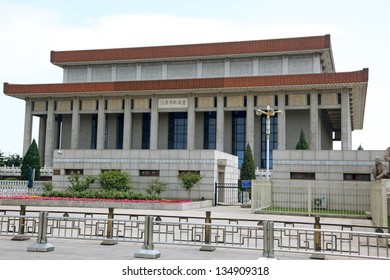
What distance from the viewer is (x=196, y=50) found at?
1884 inches

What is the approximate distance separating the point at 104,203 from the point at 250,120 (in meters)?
21.8

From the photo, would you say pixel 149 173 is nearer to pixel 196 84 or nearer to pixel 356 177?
pixel 356 177

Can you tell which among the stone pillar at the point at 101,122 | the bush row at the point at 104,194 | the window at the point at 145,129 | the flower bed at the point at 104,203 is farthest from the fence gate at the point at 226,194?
the stone pillar at the point at 101,122

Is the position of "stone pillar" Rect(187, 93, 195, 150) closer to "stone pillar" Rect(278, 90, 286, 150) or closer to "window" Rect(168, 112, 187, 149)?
"window" Rect(168, 112, 187, 149)

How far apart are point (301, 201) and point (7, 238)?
16191mm

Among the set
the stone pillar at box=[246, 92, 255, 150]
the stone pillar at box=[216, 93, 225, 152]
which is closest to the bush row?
the stone pillar at box=[216, 93, 225, 152]

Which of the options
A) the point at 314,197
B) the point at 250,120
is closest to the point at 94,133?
the point at 250,120

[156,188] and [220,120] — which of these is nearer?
[156,188]

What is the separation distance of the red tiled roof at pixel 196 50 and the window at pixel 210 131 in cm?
704

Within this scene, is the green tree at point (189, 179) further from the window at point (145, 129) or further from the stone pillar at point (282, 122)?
the window at point (145, 129)

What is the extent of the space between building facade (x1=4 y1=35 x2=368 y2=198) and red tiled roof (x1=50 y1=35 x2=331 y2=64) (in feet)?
0.35

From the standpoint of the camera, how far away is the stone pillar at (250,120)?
4238 centimetres

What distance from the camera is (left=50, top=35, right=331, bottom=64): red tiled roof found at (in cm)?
4419

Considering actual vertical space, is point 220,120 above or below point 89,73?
below
